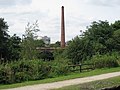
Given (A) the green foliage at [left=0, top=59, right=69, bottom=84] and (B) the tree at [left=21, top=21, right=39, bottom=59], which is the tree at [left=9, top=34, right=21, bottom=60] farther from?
(A) the green foliage at [left=0, top=59, right=69, bottom=84]

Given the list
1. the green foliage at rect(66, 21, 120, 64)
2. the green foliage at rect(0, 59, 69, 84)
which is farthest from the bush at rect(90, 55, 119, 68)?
the green foliage at rect(66, 21, 120, 64)

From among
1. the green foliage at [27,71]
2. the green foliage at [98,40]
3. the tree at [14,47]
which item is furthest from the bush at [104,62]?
the tree at [14,47]

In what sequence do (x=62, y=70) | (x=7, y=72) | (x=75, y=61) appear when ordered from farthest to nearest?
(x=75, y=61) → (x=62, y=70) → (x=7, y=72)

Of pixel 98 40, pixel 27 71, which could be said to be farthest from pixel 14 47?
pixel 27 71

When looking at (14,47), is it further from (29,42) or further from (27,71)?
(27,71)

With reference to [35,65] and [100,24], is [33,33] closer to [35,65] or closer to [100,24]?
[100,24]

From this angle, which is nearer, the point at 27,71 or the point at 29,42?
the point at 27,71

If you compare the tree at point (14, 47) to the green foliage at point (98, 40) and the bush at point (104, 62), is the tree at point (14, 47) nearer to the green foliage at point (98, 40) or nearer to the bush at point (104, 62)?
the green foliage at point (98, 40)

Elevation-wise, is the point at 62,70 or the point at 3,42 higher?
the point at 3,42

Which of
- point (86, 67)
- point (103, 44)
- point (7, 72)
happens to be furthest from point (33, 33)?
point (7, 72)

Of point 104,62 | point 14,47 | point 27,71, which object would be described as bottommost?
point 27,71

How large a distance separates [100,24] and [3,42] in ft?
60.9

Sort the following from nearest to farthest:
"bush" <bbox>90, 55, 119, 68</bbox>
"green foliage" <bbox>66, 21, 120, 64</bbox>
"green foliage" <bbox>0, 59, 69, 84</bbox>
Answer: "green foliage" <bbox>0, 59, 69, 84</bbox>, "bush" <bbox>90, 55, 119, 68</bbox>, "green foliage" <bbox>66, 21, 120, 64</bbox>

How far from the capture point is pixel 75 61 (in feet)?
152
